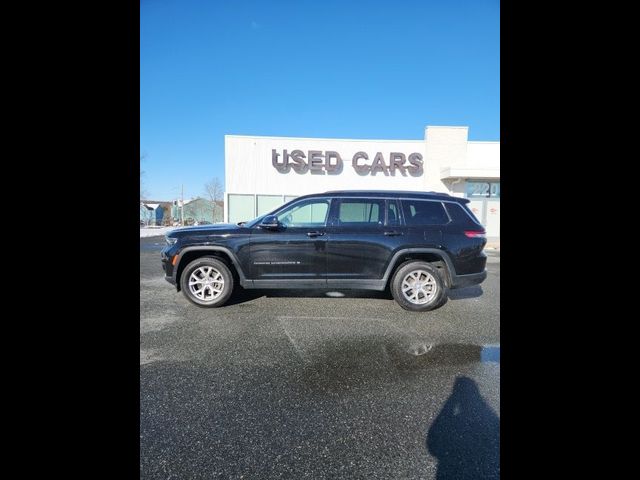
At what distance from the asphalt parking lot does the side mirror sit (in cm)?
145

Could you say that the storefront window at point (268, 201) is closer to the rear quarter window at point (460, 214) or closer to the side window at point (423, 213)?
the side window at point (423, 213)

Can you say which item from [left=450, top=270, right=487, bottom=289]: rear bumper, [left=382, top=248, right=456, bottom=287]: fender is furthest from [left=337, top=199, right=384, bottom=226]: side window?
[left=450, top=270, right=487, bottom=289]: rear bumper

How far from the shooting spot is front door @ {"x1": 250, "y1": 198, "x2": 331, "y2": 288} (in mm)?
5145

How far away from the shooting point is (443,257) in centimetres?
512

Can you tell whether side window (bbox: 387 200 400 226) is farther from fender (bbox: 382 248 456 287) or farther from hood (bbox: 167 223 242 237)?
hood (bbox: 167 223 242 237)

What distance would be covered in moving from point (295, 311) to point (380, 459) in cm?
326

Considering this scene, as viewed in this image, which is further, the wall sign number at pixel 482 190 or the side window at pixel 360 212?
the wall sign number at pixel 482 190

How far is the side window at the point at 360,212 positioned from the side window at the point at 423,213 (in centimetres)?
44

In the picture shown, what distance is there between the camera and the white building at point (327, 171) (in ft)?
55.8

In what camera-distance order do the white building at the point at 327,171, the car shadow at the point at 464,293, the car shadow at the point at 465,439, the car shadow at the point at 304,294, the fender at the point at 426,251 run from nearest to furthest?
1. the car shadow at the point at 465,439
2. the fender at the point at 426,251
3. the car shadow at the point at 304,294
4. the car shadow at the point at 464,293
5. the white building at the point at 327,171

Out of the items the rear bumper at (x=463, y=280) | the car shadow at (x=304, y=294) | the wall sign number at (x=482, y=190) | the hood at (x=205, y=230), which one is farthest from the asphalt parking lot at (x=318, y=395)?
the wall sign number at (x=482, y=190)
